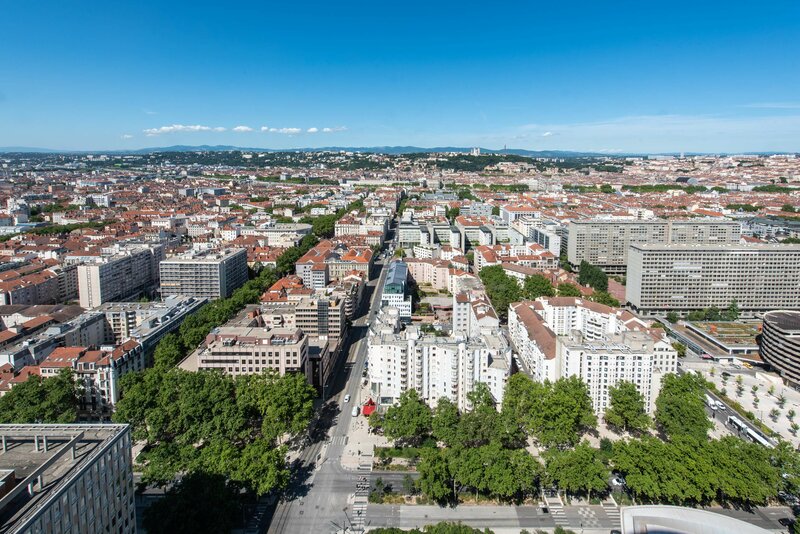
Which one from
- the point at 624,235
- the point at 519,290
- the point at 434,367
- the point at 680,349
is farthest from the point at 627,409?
the point at 624,235

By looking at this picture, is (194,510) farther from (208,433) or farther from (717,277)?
(717,277)

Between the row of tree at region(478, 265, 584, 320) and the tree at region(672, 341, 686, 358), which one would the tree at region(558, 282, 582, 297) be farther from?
the tree at region(672, 341, 686, 358)

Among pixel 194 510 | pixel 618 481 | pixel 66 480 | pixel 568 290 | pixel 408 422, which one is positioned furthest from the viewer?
pixel 568 290

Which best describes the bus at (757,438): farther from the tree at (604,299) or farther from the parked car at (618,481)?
the tree at (604,299)

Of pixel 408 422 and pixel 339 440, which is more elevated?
pixel 408 422


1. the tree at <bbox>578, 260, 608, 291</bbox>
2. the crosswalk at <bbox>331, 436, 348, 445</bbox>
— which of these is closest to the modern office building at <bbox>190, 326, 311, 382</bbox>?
the crosswalk at <bbox>331, 436, 348, 445</bbox>
